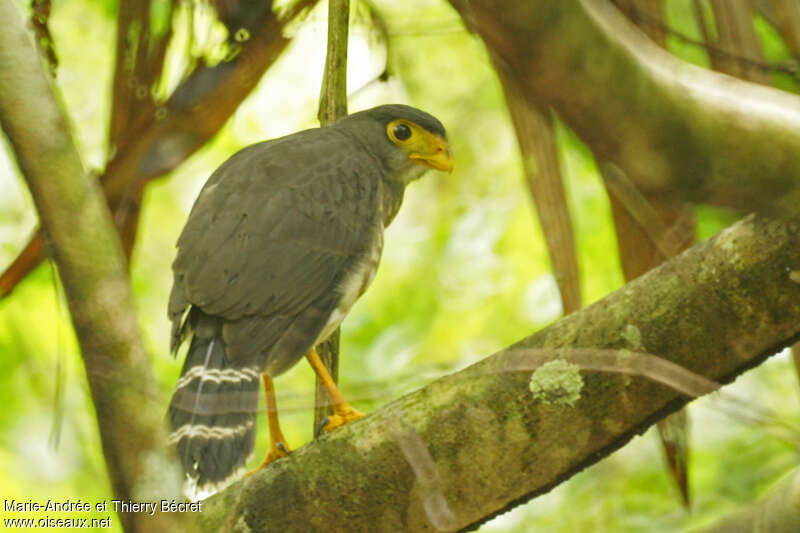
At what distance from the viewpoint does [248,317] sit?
343 cm

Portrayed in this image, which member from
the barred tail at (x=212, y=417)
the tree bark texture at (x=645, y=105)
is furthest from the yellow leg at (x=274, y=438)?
the tree bark texture at (x=645, y=105)

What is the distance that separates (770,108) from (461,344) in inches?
188

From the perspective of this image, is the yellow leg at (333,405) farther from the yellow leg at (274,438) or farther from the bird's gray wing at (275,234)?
the bird's gray wing at (275,234)

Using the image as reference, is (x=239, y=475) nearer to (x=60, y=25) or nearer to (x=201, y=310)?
(x=201, y=310)

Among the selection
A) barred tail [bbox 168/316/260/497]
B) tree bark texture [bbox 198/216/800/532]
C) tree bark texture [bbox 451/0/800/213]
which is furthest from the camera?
barred tail [bbox 168/316/260/497]

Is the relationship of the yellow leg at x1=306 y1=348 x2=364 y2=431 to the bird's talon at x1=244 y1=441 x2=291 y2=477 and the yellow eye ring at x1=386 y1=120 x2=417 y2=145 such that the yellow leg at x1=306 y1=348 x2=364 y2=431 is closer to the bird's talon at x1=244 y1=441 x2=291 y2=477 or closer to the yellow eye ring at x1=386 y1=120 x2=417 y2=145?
the bird's talon at x1=244 y1=441 x2=291 y2=477

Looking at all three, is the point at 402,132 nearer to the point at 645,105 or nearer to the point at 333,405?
the point at 333,405

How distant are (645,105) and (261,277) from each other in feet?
7.73

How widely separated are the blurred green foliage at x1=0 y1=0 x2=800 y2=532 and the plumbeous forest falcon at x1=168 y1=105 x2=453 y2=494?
11.9 inches

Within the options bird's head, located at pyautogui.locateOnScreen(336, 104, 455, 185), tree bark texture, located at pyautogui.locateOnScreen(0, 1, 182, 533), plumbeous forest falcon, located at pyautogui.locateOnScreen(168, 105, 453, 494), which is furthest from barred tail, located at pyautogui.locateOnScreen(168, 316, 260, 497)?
bird's head, located at pyautogui.locateOnScreen(336, 104, 455, 185)

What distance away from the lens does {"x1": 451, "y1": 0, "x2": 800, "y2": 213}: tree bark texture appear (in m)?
1.23

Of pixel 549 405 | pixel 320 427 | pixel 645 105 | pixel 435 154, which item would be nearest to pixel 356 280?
pixel 320 427

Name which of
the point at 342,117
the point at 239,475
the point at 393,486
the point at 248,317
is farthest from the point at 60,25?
the point at 393,486

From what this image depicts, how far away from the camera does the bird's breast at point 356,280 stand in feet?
12.1
